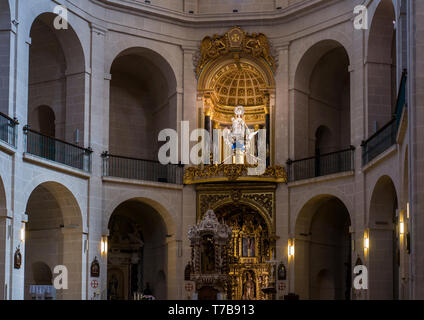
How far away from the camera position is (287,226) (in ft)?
Result: 85.8

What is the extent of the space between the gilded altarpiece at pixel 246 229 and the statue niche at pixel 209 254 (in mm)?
741

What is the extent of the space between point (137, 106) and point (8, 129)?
8.75 m

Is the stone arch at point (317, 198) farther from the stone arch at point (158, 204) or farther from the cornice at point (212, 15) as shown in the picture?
the cornice at point (212, 15)

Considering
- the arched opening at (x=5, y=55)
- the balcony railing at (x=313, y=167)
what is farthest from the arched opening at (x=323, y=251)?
the arched opening at (x=5, y=55)

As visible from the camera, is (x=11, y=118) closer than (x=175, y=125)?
Yes

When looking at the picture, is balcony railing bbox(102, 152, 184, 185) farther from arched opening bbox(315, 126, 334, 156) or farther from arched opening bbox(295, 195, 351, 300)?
arched opening bbox(315, 126, 334, 156)

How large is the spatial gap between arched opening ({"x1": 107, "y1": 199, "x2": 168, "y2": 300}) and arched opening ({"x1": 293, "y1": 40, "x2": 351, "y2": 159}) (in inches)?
225

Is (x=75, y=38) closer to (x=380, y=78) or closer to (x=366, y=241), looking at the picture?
(x=380, y=78)

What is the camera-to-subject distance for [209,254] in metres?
25.7

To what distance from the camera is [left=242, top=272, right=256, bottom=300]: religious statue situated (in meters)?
27.1

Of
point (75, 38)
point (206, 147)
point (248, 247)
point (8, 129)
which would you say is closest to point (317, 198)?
point (248, 247)

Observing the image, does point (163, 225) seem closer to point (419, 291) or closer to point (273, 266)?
point (273, 266)
